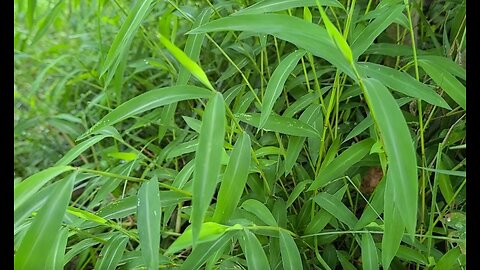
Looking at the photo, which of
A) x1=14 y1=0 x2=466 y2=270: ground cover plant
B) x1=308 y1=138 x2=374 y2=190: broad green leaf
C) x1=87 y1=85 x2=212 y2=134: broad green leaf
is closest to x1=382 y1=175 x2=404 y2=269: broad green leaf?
x1=14 y1=0 x2=466 y2=270: ground cover plant

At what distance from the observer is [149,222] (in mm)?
481

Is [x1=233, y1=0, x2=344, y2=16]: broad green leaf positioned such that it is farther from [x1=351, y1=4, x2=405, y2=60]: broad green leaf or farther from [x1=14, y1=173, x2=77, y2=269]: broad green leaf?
[x1=14, y1=173, x2=77, y2=269]: broad green leaf

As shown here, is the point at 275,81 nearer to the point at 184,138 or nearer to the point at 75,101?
the point at 184,138

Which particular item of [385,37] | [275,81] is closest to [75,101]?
[385,37]

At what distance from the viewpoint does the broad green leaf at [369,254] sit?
1.87ft

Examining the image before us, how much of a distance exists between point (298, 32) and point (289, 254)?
9.0 inches

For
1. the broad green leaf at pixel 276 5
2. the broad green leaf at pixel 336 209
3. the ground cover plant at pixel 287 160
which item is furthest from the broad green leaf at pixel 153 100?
the broad green leaf at pixel 336 209

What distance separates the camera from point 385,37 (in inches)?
33.5

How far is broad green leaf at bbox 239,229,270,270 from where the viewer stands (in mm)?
506

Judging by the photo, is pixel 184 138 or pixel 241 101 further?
pixel 184 138

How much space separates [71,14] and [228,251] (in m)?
1.04

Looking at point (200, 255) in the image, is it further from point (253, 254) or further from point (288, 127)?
point (288, 127)

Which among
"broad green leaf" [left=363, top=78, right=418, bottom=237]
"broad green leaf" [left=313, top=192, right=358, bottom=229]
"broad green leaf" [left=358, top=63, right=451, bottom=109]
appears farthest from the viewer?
"broad green leaf" [left=313, top=192, right=358, bottom=229]

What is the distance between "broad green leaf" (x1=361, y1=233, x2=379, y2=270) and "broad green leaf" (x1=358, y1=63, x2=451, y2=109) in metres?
0.17
